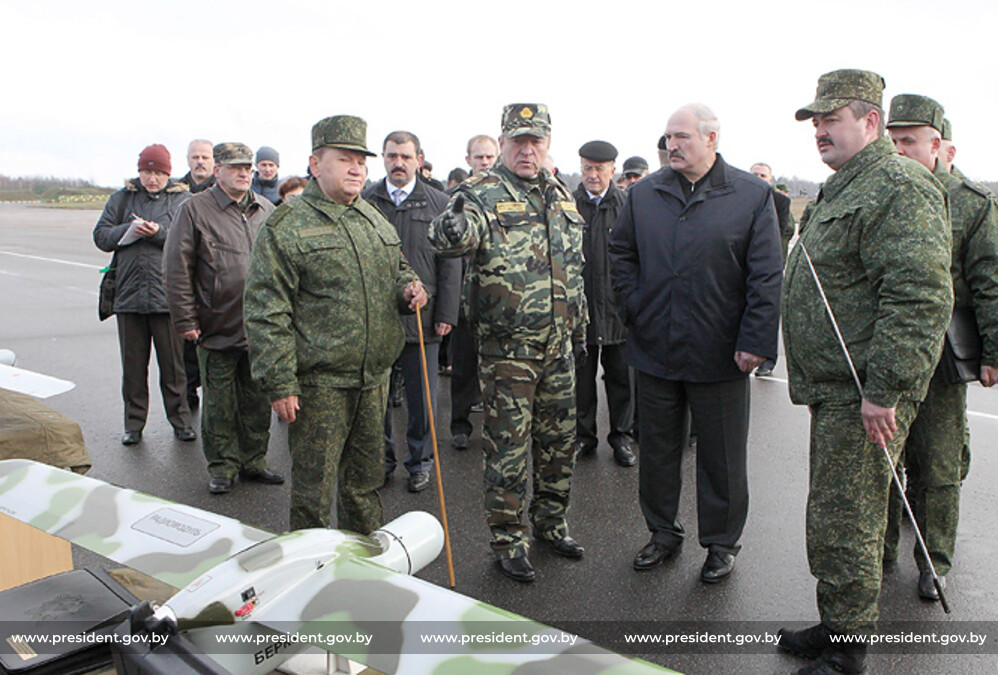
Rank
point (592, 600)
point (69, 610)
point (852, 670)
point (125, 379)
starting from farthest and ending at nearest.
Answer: point (125, 379) → point (592, 600) → point (852, 670) → point (69, 610)

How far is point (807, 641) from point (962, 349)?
1521 millimetres

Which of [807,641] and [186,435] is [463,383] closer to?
[186,435]

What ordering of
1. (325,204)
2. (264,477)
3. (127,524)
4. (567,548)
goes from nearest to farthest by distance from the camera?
(127,524)
(325,204)
(567,548)
(264,477)

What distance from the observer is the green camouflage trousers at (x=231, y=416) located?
4.80 metres

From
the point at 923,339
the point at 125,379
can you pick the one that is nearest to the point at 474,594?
the point at 923,339

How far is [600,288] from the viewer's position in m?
5.38

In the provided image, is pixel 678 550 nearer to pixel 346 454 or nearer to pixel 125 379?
pixel 346 454

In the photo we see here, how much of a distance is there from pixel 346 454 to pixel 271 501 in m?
1.33

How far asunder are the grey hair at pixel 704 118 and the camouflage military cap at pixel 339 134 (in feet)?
5.09

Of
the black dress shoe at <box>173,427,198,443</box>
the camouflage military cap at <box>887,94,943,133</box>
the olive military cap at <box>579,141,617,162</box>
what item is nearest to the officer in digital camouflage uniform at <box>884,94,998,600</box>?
the camouflage military cap at <box>887,94,943,133</box>

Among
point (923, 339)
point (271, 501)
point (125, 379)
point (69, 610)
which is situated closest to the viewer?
point (69, 610)

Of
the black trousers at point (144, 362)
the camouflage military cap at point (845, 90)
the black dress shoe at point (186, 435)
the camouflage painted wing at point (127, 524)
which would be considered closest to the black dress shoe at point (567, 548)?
the camouflage painted wing at point (127, 524)

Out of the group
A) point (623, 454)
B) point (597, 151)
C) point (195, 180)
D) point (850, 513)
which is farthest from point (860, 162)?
point (195, 180)

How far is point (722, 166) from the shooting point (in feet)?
11.7
